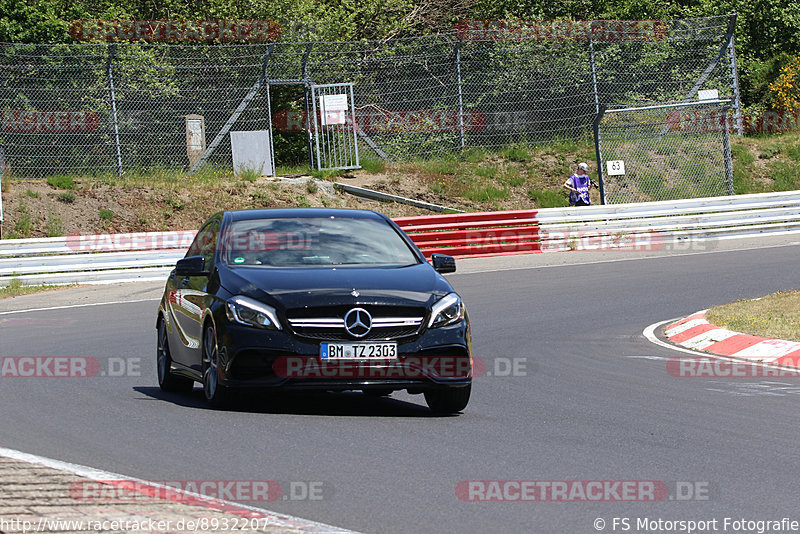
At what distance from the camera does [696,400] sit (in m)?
9.34

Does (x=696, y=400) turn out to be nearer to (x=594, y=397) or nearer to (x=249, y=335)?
(x=594, y=397)

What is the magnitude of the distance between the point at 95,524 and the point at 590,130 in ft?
88.2

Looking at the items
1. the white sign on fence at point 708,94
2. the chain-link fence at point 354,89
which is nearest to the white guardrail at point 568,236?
the chain-link fence at point 354,89

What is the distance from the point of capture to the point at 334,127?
29.6 meters

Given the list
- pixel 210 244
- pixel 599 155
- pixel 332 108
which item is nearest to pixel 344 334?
pixel 210 244

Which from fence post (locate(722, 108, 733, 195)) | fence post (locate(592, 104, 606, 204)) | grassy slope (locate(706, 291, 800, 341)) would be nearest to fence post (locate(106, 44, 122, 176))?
fence post (locate(592, 104, 606, 204))

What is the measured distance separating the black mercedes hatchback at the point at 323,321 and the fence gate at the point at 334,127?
64.2 feet

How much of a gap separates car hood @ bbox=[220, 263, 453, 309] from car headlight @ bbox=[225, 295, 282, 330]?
0.17ft

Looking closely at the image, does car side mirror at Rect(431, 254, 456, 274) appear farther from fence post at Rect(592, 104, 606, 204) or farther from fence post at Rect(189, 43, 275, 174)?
fence post at Rect(189, 43, 275, 174)

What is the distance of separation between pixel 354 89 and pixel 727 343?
1771 cm

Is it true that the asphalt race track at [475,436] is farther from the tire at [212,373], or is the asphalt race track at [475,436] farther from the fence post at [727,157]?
the fence post at [727,157]

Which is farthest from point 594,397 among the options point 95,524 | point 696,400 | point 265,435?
point 95,524

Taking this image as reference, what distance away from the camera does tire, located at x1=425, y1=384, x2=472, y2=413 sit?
8672 millimetres

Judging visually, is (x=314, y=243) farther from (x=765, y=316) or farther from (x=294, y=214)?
(x=765, y=316)
